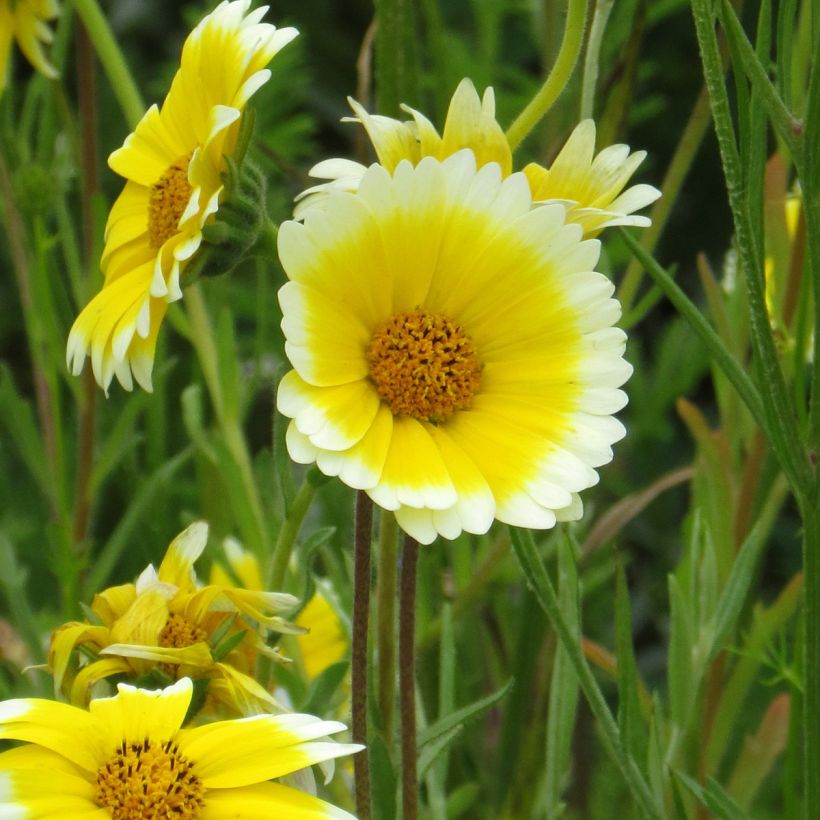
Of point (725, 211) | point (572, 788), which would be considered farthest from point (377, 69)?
point (725, 211)

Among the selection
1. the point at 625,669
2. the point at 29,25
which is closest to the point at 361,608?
the point at 625,669

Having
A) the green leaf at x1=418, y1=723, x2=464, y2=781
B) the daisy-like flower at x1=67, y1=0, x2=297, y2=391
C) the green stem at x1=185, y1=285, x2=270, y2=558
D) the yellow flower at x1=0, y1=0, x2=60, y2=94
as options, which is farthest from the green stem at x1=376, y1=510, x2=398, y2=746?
the yellow flower at x1=0, y1=0, x2=60, y2=94

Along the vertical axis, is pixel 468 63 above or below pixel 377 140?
above

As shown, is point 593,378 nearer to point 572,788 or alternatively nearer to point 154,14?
point 572,788

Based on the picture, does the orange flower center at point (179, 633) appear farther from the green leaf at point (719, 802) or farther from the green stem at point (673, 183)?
the green stem at point (673, 183)

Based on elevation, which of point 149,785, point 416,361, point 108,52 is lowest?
point 149,785

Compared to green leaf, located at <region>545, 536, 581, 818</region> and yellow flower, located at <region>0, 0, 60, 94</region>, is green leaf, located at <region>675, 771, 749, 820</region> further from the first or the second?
yellow flower, located at <region>0, 0, 60, 94</region>

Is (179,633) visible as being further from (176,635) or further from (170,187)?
(170,187)
